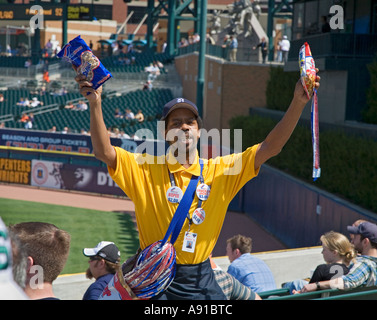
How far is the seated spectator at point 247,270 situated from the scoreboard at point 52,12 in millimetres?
35338

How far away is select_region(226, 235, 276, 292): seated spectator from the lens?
700 cm

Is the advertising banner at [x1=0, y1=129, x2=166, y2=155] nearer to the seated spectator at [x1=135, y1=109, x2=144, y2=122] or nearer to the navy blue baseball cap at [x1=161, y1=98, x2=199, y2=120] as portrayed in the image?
the seated spectator at [x1=135, y1=109, x2=144, y2=122]

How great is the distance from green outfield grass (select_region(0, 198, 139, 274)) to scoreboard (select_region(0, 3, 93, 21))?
21.5 m

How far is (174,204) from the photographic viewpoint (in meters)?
3.69

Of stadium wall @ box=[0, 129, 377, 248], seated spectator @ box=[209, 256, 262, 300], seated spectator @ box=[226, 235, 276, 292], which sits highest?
seated spectator @ box=[209, 256, 262, 300]

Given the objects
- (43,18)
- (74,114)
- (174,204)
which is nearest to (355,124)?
(174,204)

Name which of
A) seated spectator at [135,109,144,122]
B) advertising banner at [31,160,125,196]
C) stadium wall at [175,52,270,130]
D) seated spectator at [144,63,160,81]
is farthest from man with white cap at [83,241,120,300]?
seated spectator at [144,63,160,81]

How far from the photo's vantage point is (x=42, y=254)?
10.3 ft

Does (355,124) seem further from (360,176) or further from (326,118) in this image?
(360,176)

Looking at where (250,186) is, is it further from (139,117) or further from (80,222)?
(139,117)

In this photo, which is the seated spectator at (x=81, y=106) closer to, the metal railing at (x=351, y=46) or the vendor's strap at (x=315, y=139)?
the metal railing at (x=351, y=46)

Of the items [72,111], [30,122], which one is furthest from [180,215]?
[72,111]
